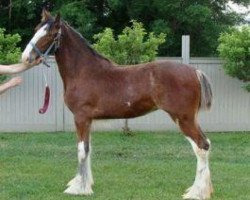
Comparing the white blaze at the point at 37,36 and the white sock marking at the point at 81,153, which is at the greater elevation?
the white blaze at the point at 37,36

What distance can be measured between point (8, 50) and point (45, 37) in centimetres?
701

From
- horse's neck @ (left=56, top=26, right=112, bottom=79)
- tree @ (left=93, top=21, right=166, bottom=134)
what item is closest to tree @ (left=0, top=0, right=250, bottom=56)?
tree @ (left=93, top=21, right=166, bottom=134)

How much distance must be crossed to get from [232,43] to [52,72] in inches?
187

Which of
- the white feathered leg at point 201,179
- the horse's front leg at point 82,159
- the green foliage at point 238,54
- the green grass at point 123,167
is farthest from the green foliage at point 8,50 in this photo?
the white feathered leg at point 201,179

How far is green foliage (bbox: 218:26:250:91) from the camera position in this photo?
13664 millimetres

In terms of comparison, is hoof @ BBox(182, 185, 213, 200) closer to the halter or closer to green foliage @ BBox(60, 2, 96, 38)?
the halter

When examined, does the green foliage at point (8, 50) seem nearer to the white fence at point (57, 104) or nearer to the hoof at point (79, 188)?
the white fence at point (57, 104)

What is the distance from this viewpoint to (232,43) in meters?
13.9

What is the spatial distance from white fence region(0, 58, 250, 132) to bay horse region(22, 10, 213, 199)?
740 centimetres

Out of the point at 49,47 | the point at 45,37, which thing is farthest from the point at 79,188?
the point at 45,37

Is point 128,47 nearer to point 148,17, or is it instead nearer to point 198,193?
point 148,17

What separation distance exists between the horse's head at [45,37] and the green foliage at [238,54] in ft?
24.1

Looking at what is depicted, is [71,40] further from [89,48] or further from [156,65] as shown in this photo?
[156,65]

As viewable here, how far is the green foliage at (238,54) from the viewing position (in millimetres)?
13664
